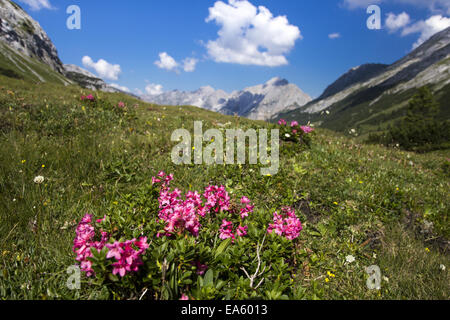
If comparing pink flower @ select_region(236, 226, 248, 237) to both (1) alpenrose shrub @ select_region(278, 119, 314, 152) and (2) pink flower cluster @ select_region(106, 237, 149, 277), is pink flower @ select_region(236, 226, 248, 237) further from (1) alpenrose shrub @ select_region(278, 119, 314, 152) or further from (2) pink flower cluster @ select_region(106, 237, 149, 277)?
(1) alpenrose shrub @ select_region(278, 119, 314, 152)

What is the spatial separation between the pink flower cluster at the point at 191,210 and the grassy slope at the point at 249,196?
0.64 meters

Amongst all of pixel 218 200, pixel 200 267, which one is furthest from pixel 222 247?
pixel 218 200

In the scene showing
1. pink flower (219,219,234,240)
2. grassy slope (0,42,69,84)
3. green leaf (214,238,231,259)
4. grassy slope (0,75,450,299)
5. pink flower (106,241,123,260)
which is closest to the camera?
pink flower (106,241,123,260)

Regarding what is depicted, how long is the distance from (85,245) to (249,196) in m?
3.20

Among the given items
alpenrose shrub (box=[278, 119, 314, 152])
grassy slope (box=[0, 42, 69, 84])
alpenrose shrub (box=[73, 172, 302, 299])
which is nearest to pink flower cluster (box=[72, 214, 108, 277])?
alpenrose shrub (box=[73, 172, 302, 299])

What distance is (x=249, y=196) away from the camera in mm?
4664

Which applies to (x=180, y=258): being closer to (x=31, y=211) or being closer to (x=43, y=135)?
(x=31, y=211)

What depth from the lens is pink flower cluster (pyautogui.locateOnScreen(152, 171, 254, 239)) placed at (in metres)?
2.56

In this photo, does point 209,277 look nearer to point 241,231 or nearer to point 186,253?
point 186,253

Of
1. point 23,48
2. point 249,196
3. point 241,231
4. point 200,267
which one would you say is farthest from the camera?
point 23,48

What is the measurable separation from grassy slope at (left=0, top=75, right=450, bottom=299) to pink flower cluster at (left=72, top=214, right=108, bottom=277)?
314mm

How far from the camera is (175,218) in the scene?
2.54 meters

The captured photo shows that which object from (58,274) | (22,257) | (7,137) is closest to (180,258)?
(58,274)

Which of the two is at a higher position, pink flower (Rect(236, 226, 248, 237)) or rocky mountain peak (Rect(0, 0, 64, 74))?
rocky mountain peak (Rect(0, 0, 64, 74))
